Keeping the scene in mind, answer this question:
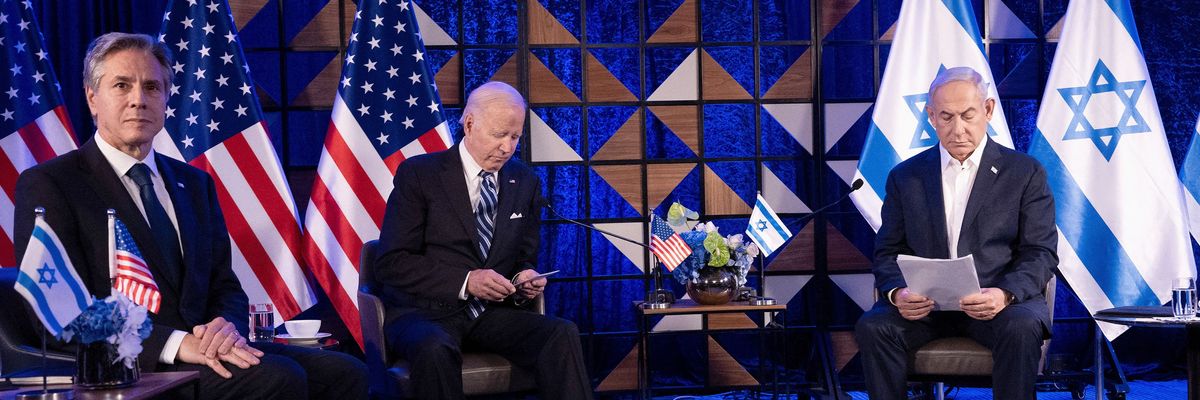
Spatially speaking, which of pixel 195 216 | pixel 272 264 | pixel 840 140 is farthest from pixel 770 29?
pixel 195 216

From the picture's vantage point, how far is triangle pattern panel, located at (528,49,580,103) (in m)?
5.37

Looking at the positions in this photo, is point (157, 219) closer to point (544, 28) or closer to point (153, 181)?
point (153, 181)

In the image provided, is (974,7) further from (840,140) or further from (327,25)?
(327,25)

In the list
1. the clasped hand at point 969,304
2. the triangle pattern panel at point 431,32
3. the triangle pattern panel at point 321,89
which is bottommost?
the clasped hand at point 969,304

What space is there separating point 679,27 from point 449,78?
1196 mm

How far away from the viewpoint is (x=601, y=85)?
543 cm

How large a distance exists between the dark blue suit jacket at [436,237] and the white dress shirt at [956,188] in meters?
1.60

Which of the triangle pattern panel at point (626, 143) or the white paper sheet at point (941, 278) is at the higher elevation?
the triangle pattern panel at point (626, 143)

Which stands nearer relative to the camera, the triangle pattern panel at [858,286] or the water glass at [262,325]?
the water glass at [262,325]

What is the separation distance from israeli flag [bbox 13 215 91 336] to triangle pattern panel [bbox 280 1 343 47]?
10.3 ft

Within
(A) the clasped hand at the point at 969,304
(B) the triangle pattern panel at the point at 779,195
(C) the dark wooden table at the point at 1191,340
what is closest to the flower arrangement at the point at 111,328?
(A) the clasped hand at the point at 969,304

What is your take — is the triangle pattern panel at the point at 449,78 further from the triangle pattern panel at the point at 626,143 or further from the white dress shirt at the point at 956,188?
the white dress shirt at the point at 956,188

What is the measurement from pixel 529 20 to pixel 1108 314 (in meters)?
3.01

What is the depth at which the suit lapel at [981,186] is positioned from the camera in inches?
155
